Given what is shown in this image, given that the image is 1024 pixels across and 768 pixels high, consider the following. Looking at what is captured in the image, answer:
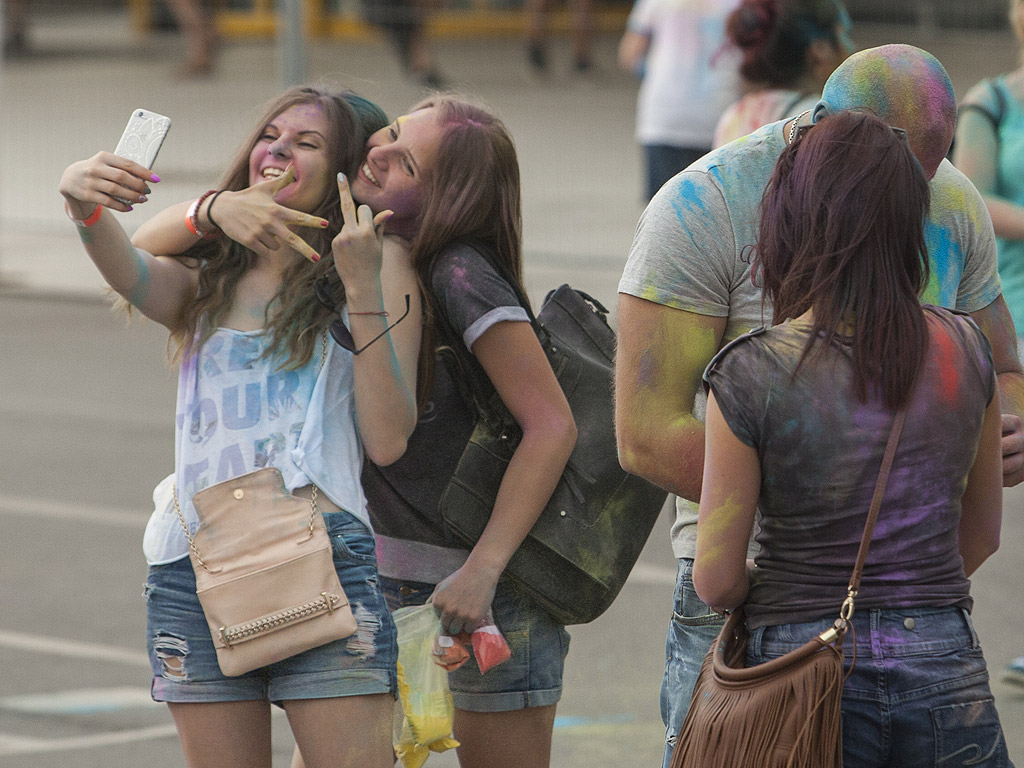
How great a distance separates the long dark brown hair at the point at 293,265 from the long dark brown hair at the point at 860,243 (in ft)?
3.05

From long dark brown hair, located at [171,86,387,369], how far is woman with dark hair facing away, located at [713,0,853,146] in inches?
88.2

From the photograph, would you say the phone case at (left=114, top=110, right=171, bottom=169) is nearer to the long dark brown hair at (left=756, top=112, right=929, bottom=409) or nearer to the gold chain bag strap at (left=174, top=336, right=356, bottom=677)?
the gold chain bag strap at (left=174, top=336, right=356, bottom=677)

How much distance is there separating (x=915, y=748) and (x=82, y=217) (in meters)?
1.60

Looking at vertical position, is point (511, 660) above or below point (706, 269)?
below

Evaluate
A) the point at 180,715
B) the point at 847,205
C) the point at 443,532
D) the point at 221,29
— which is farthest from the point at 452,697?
the point at 221,29

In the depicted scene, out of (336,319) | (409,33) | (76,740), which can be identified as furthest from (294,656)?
(409,33)

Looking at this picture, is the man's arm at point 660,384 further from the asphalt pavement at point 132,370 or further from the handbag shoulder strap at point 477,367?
the asphalt pavement at point 132,370

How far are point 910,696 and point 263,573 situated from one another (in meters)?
1.08

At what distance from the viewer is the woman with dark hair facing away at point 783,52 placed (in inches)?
192

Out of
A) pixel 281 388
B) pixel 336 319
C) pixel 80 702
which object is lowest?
pixel 80 702

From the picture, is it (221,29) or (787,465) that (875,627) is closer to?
(787,465)

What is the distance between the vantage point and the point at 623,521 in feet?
9.65

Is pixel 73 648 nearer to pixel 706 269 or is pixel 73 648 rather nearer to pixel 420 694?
pixel 420 694

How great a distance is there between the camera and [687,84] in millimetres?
8180
